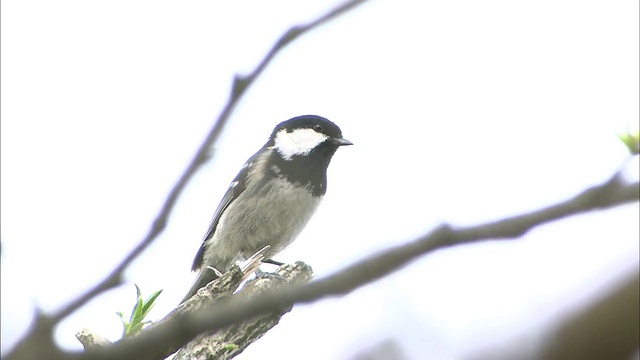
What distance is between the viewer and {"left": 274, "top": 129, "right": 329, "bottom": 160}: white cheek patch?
218 inches

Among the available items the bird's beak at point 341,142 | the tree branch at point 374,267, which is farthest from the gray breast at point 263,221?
the tree branch at point 374,267

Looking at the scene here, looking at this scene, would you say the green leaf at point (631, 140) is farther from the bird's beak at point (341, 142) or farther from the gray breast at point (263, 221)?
the bird's beak at point (341, 142)

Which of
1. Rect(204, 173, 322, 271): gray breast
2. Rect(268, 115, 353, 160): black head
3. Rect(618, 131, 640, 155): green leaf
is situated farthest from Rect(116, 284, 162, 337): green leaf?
Rect(268, 115, 353, 160): black head

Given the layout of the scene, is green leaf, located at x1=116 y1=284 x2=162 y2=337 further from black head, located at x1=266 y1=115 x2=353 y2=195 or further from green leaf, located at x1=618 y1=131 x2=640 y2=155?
black head, located at x1=266 y1=115 x2=353 y2=195

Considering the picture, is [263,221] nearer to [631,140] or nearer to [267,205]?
[267,205]

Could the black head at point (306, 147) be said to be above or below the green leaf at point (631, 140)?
above

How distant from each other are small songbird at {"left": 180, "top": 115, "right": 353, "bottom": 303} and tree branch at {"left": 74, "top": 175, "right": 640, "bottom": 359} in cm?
419

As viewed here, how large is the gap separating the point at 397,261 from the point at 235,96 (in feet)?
2.32

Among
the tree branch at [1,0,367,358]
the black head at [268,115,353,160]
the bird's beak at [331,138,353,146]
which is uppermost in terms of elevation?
the tree branch at [1,0,367,358]

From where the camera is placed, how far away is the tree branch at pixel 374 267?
30.3 inches

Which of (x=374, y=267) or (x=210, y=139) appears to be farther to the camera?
(x=210, y=139)

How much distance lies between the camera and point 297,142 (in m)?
5.68

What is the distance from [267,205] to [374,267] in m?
4.41

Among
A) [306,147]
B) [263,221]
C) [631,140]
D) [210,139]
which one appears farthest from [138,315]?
[306,147]
